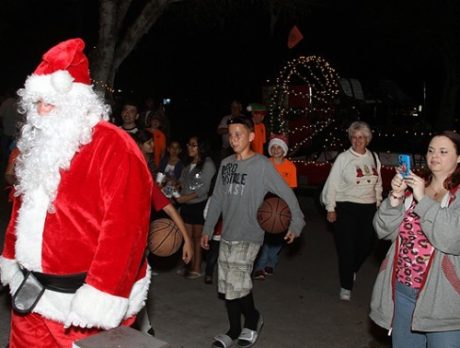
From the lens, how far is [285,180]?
794 cm

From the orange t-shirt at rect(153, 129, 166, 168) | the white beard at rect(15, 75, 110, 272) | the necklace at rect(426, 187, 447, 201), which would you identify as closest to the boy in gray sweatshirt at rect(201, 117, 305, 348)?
the necklace at rect(426, 187, 447, 201)

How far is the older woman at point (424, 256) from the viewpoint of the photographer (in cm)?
377

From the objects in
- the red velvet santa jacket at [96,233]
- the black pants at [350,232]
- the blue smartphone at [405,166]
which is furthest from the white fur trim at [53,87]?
the black pants at [350,232]

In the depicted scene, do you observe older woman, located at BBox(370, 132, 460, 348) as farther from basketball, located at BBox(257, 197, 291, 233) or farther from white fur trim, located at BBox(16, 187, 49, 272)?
white fur trim, located at BBox(16, 187, 49, 272)

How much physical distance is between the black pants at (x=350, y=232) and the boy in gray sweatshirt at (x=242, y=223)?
1.51m

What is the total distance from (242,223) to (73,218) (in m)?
2.40

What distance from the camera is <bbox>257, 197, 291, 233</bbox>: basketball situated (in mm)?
5496

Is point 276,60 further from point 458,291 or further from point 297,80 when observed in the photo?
point 458,291

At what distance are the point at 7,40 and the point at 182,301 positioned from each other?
22637 mm

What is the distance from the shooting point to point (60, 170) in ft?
10.8

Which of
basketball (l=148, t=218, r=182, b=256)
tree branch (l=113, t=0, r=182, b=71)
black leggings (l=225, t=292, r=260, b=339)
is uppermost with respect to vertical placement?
tree branch (l=113, t=0, r=182, b=71)

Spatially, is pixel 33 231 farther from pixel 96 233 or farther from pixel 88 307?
pixel 88 307

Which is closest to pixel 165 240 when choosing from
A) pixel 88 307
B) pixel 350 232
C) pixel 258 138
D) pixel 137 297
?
pixel 137 297

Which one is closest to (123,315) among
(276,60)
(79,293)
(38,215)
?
(79,293)
